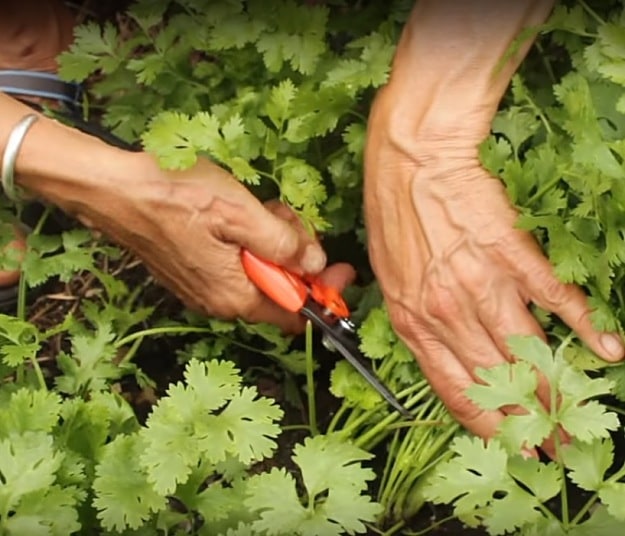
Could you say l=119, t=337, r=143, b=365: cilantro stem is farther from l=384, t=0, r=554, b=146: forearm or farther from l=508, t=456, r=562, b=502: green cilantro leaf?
l=508, t=456, r=562, b=502: green cilantro leaf

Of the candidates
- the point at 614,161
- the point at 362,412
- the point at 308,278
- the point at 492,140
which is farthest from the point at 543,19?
the point at 362,412

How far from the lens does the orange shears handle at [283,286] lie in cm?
154

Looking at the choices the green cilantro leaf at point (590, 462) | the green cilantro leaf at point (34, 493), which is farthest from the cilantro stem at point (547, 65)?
the green cilantro leaf at point (34, 493)

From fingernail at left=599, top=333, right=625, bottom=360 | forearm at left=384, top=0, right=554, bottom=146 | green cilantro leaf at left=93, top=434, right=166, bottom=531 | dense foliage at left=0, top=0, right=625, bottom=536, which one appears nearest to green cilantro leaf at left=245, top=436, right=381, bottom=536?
dense foliage at left=0, top=0, right=625, bottom=536

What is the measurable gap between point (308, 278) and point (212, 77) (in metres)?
0.34

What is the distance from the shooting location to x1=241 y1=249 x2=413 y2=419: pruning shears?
1.54 metres

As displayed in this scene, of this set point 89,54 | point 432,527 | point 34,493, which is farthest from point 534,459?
point 89,54

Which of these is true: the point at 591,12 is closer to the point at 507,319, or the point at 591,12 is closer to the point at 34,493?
the point at 507,319

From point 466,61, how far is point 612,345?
398mm

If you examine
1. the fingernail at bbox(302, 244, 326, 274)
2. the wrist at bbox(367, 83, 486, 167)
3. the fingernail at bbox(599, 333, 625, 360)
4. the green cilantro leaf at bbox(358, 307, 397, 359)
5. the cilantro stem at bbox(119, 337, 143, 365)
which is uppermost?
the wrist at bbox(367, 83, 486, 167)

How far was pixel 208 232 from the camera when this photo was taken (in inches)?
60.7

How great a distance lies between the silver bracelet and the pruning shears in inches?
13.0

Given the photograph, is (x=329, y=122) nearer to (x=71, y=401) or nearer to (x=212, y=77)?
(x=212, y=77)

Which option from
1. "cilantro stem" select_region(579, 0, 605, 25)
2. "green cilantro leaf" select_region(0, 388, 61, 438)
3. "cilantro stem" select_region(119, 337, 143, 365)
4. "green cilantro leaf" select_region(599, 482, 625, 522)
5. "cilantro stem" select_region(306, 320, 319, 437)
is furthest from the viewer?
"cilantro stem" select_region(119, 337, 143, 365)
